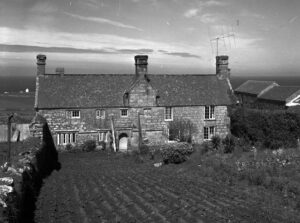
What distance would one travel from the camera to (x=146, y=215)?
11.9m

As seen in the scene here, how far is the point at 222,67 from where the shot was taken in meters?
43.3

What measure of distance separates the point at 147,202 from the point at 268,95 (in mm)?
44448

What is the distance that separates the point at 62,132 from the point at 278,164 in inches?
899

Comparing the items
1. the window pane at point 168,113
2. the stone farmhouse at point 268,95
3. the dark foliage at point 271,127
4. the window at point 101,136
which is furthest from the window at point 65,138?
the stone farmhouse at point 268,95

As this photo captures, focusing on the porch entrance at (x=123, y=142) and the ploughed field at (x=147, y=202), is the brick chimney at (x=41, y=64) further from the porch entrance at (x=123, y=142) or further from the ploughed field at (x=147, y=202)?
the ploughed field at (x=147, y=202)

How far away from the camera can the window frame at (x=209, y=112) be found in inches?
1595

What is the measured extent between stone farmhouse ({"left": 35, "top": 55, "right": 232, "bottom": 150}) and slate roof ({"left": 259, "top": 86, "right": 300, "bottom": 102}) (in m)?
12.1

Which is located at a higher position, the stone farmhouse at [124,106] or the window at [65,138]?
the stone farmhouse at [124,106]

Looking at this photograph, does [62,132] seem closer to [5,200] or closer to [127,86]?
[127,86]

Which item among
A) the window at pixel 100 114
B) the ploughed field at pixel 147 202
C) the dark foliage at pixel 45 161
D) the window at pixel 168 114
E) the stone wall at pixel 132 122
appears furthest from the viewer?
the window at pixel 168 114

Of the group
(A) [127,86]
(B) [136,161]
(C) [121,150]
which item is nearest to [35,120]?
(B) [136,161]

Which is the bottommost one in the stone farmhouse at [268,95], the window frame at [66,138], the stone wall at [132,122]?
the window frame at [66,138]

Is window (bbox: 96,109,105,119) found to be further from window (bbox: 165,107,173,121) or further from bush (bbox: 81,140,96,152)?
window (bbox: 165,107,173,121)

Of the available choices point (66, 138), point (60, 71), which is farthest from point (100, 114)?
point (60, 71)
